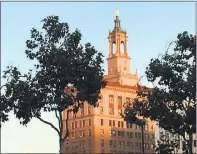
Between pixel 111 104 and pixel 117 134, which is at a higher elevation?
pixel 111 104

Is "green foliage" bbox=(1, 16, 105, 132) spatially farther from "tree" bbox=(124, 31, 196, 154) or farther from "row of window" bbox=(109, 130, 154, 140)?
"row of window" bbox=(109, 130, 154, 140)

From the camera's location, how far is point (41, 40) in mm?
35344

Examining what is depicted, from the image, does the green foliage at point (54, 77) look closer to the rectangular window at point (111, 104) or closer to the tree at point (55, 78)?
the tree at point (55, 78)

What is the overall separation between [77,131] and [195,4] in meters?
140

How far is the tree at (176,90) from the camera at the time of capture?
1412 inches

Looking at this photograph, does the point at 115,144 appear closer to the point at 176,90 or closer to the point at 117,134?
the point at 117,134

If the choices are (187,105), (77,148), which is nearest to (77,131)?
(77,148)

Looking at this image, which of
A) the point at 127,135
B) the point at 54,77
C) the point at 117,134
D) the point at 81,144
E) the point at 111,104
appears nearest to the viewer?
the point at 54,77

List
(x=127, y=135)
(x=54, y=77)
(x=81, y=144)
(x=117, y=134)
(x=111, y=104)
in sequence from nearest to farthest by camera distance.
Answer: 1. (x=54, y=77)
2. (x=81, y=144)
3. (x=117, y=134)
4. (x=127, y=135)
5. (x=111, y=104)

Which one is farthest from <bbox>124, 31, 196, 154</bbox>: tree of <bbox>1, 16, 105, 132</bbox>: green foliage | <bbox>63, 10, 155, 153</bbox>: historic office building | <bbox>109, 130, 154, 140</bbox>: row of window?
<bbox>109, 130, 154, 140</bbox>: row of window

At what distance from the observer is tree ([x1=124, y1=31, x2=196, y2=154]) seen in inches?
1412

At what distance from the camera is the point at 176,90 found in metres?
36.2

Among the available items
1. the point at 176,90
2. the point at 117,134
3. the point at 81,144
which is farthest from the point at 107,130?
the point at 176,90

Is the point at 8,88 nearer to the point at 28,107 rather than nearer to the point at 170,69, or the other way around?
the point at 28,107
